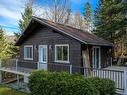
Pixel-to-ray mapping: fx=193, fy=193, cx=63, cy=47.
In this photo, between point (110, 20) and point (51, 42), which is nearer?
point (51, 42)

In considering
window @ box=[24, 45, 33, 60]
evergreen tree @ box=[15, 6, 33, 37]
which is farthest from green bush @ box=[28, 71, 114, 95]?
evergreen tree @ box=[15, 6, 33, 37]

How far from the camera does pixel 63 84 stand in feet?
29.7

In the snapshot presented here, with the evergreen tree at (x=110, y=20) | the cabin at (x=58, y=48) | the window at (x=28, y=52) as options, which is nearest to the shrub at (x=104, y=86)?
the cabin at (x=58, y=48)

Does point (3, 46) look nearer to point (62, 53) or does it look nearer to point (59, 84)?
point (62, 53)

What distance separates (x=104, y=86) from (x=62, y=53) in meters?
6.84

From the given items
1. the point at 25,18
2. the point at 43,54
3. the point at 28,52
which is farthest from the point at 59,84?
the point at 25,18

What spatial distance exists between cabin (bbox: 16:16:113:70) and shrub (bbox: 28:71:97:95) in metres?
3.64

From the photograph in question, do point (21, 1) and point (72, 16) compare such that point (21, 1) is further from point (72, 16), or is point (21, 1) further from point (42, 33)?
point (42, 33)

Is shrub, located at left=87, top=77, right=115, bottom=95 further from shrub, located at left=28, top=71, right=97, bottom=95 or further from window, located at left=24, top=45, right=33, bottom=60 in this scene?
window, located at left=24, top=45, right=33, bottom=60

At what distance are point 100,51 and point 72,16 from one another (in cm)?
2377

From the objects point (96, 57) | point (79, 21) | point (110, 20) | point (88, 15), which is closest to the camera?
point (96, 57)

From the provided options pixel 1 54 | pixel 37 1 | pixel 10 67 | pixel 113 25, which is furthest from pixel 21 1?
pixel 10 67

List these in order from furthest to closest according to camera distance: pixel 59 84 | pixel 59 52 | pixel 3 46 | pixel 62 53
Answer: pixel 3 46
pixel 59 52
pixel 62 53
pixel 59 84

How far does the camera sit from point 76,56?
576 inches
